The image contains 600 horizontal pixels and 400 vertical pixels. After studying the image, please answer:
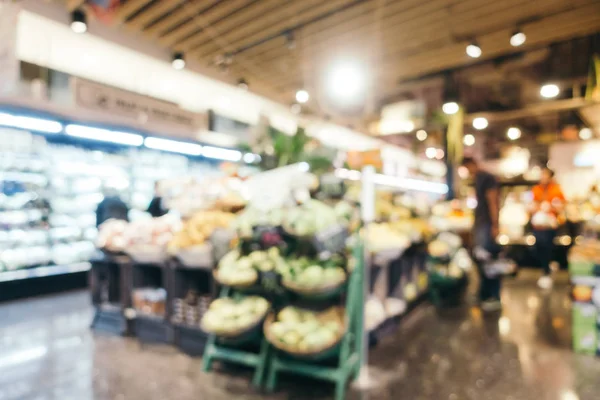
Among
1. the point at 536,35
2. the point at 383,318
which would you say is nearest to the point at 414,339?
the point at 383,318

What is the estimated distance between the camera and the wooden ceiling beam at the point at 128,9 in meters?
4.80

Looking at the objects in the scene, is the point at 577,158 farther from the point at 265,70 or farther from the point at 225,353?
the point at 225,353

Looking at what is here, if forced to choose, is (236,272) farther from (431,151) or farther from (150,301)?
(431,151)

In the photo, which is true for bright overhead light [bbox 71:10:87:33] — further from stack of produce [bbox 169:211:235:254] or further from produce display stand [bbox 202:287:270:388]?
produce display stand [bbox 202:287:270:388]

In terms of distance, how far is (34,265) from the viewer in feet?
19.4

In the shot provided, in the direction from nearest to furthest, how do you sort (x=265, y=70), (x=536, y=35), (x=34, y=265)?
(x=536, y=35), (x=34, y=265), (x=265, y=70)

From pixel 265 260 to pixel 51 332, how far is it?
2802mm

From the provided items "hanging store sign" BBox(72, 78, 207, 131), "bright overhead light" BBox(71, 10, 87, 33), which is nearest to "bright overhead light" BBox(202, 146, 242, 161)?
"hanging store sign" BBox(72, 78, 207, 131)

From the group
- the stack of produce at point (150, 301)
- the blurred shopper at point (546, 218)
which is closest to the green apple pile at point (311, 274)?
the stack of produce at point (150, 301)

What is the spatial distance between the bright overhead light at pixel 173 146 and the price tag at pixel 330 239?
496cm

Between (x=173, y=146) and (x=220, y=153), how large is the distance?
1.10 metres

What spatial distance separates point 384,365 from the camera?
3420mm

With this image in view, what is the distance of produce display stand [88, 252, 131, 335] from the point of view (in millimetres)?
4246

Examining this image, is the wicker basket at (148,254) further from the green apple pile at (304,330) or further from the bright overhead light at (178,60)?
the bright overhead light at (178,60)
